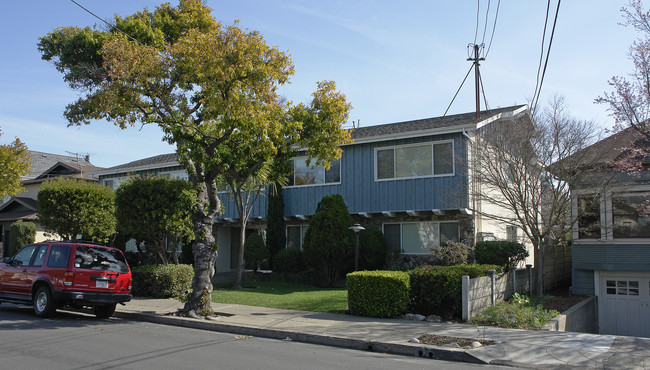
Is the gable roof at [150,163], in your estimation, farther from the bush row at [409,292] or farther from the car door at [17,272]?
the bush row at [409,292]

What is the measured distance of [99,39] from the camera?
19547 mm

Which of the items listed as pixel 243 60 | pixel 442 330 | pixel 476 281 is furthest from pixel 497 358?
pixel 243 60

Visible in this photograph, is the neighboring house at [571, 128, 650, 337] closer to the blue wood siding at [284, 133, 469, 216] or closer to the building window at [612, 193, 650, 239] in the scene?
the building window at [612, 193, 650, 239]

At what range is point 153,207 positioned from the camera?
49.2ft

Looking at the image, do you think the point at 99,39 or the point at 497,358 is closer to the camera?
the point at 497,358

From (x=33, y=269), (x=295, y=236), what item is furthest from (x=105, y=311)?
(x=295, y=236)

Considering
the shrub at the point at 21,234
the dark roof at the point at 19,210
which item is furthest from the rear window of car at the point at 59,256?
the dark roof at the point at 19,210

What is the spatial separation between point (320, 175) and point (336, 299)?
25.0 feet

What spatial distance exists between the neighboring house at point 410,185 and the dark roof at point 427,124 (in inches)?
2.1

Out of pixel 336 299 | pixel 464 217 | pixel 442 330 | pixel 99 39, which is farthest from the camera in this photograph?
pixel 99 39

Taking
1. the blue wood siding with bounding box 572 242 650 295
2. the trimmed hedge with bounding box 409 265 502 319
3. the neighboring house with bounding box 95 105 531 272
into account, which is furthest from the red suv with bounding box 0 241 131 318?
the blue wood siding with bounding box 572 242 650 295

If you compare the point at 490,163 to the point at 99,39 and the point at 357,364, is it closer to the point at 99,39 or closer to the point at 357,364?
the point at 357,364

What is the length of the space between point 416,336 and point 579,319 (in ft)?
→ 26.7

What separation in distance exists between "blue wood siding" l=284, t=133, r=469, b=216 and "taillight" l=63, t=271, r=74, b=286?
11257mm
